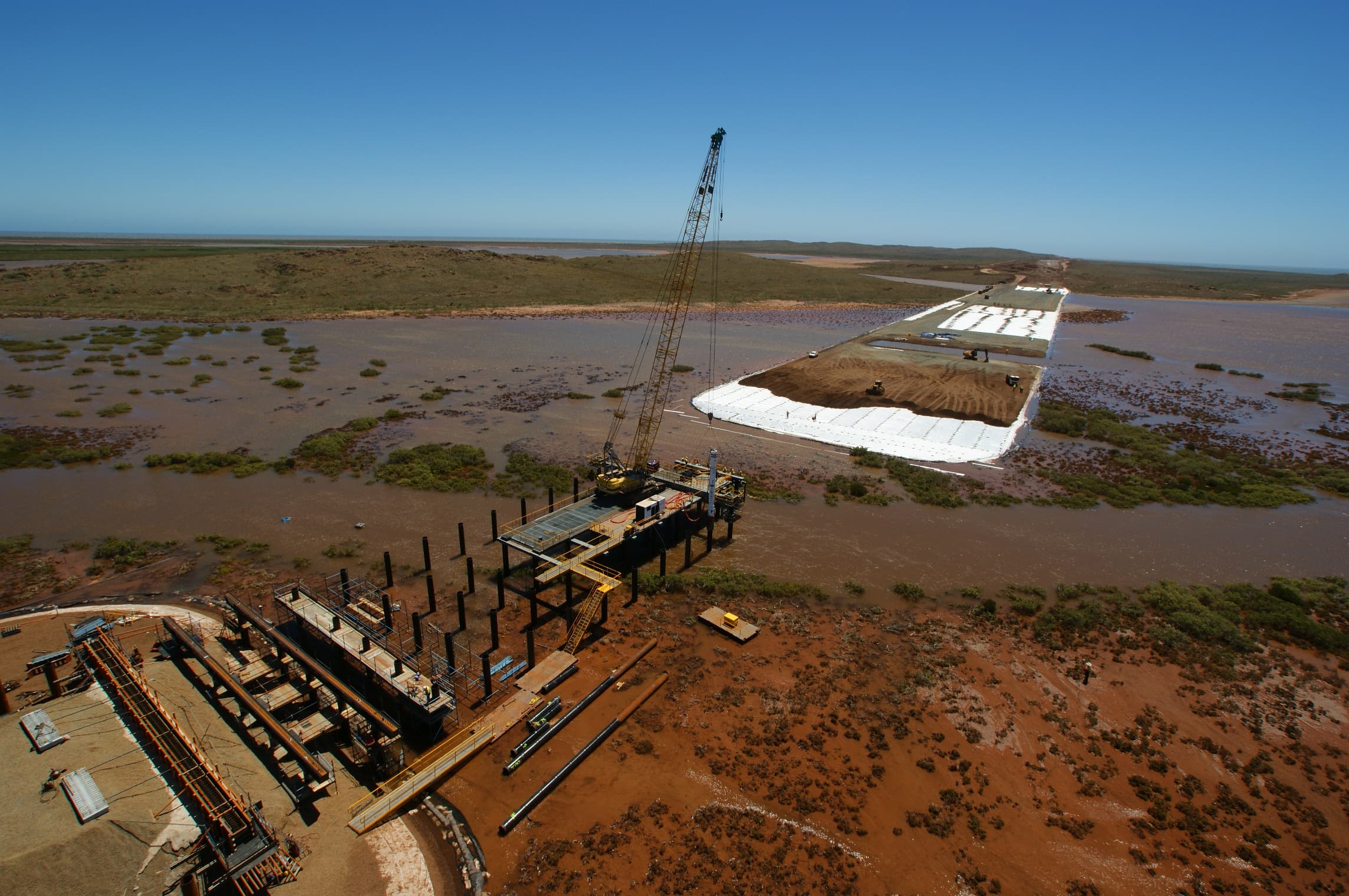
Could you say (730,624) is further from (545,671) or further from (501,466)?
(501,466)

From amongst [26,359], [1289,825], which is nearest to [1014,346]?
[1289,825]

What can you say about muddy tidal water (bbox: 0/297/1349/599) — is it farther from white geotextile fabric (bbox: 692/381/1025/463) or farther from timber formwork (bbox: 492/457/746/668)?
white geotextile fabric (bbox: 692/381/1025/463)

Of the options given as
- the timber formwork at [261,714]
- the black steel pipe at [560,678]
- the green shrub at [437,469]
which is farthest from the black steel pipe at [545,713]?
the green shrub at [437,469]

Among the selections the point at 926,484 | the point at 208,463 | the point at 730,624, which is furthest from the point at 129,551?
the point at 926,484

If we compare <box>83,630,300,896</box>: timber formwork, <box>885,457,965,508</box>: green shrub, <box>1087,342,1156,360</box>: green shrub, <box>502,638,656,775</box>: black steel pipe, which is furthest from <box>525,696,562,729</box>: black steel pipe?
<box>1087,342,1156,360</box>: green shrub

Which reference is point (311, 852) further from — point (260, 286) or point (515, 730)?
point (260, 286)
